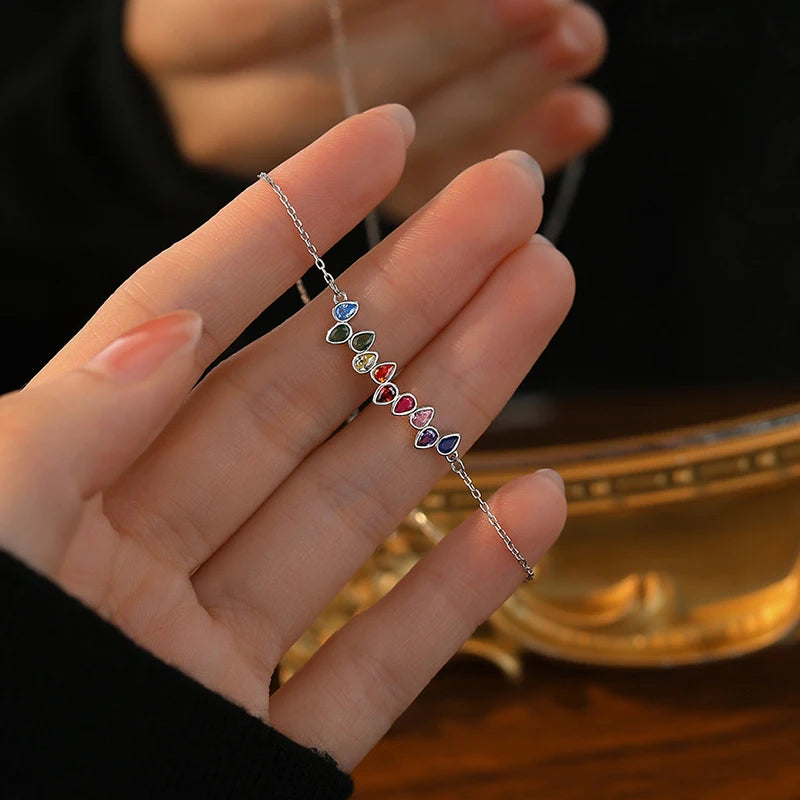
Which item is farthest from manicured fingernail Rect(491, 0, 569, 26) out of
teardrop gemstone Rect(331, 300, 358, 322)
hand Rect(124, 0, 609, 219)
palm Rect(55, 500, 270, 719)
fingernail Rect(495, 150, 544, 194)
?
palm Rect(55, 500, 270, 719)

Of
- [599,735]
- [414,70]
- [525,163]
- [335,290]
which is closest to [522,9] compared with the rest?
[414,70]

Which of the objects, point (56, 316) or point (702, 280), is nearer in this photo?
point (702, 280)

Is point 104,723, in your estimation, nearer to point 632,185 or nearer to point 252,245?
point 252,245

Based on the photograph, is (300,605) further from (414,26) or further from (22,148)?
(22,148)

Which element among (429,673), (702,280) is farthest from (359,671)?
(702,280)

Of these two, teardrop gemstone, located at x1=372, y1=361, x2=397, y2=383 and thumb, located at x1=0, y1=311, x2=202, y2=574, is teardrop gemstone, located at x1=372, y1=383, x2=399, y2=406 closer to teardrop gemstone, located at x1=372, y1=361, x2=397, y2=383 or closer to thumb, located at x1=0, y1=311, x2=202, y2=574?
teardrop gemstone, located at x1=372, y1=361, x2=397, y2=383

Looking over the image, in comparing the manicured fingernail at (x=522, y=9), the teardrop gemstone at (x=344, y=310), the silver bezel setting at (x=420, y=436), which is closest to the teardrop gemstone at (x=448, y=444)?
the silver bezel setting at (x=420, y=436)
